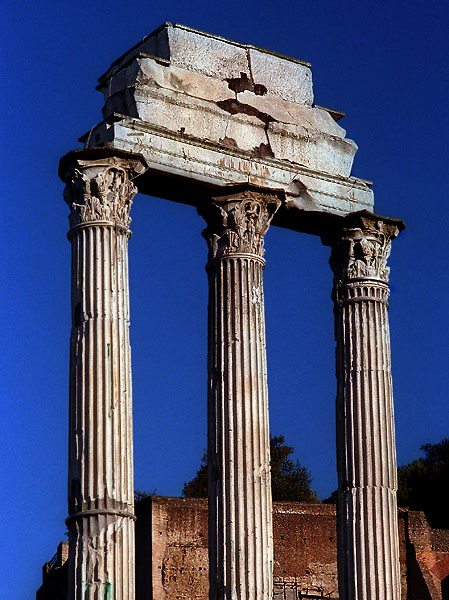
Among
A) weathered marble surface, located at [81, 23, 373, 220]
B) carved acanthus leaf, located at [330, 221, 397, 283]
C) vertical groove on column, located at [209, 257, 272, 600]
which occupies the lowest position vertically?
vertical groove on column, located at [209, 257, 272, 600]

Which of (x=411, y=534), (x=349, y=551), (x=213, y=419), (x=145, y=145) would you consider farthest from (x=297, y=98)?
(x=411, y=534)

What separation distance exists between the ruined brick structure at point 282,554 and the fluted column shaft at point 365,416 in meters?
19.7

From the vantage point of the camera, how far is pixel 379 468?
74.4 feet

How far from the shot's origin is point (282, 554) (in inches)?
1759

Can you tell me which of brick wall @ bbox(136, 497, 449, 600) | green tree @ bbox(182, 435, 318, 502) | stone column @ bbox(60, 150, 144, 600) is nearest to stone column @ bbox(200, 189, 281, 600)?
stone column @ bbox(60, 150, 144, 600)

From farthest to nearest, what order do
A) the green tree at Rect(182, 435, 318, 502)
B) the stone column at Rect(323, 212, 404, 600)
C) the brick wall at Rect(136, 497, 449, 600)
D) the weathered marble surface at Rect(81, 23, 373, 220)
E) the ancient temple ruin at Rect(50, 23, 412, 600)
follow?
the green tree at Rect(182, 435, 318, 502) < the brick wall at Rect(136, 497, 449, 600) < the stone column at Rect(323, 212, 404, 600) < the weathered marble surface at Rect(81, 23, 373, 220) < the ancient temple ruin at Rect(50, 23, 412, 600)

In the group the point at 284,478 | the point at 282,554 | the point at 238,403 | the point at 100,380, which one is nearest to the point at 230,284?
the point at 238,403

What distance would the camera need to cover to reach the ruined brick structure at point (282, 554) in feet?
139

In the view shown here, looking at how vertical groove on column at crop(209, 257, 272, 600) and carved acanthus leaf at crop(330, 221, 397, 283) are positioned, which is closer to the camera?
vertical groove on column at crop(209, 257, 272, 600)

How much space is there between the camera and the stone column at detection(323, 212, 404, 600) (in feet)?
73.3

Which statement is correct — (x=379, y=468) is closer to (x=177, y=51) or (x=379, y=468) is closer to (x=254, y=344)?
(x=254, y=344)

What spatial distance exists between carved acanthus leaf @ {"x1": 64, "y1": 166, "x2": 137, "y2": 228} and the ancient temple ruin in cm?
2

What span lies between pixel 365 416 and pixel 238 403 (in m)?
2.16

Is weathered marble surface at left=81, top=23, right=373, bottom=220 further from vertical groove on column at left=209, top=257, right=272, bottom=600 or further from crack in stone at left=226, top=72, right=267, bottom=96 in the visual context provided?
vertical groove on column at left=209, top=257, right=272, bottom=600
